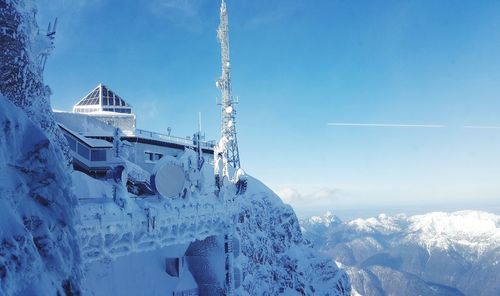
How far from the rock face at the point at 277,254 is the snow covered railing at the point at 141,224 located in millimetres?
18919

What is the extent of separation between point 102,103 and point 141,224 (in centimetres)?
3563

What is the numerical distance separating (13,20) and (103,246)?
29.4 ft

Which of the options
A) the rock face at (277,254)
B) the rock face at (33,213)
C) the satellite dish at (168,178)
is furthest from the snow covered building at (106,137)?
the rock face at (33,213)

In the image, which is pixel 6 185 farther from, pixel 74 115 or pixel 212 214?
pixel 74 115

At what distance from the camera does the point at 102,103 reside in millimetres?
51750

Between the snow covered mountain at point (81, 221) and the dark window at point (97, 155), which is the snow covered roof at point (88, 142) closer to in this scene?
the snow covered mountain at point (81, 221)

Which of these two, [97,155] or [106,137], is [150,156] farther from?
[97,155]

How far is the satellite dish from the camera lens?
2194 centimetres

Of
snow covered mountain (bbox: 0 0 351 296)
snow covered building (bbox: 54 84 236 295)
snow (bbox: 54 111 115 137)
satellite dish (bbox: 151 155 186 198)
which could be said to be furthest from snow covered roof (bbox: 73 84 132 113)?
satellite dish (bbox: 151 155 186 198)

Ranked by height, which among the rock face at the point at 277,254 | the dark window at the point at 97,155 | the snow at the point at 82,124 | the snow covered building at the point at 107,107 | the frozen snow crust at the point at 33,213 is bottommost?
the rock face at the point at 277,254

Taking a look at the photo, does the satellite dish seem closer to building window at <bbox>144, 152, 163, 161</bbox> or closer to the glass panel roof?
building window at <bbox>144, 152, 163, 161</bbox>

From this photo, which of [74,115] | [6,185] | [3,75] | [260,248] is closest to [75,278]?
[6,185]

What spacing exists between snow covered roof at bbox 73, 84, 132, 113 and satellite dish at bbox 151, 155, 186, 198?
104ft

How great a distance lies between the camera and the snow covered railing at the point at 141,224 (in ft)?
55.9
